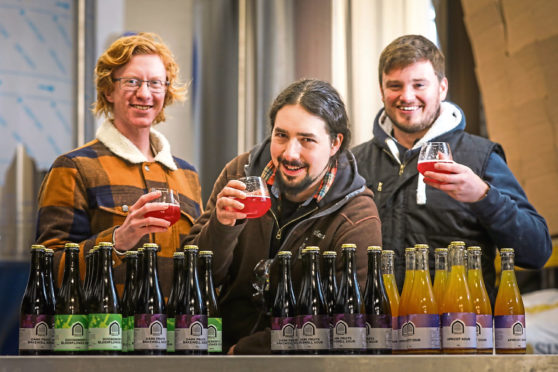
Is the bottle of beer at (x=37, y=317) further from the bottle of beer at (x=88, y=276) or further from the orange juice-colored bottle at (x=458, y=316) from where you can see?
the orange juice-colored bottle at (x=458, y=316)

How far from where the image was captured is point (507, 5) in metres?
3.48

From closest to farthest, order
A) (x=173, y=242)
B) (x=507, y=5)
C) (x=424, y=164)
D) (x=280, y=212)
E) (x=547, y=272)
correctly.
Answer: (x=424, y=164) < (x=280, y=212) < (x=173, y=242) < (x=507, y=5) < (x=547, y=272)

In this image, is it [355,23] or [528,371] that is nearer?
[528,371]

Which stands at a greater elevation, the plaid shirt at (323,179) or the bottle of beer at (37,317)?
the plaid shirt at (323,179)

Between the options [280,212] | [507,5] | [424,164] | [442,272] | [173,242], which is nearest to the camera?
[442,272]

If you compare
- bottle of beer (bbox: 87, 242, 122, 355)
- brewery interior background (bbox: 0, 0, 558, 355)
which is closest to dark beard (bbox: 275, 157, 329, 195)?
bottle of beer (bbox: 87, 242, 122, 355)

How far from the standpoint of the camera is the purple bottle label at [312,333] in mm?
1571

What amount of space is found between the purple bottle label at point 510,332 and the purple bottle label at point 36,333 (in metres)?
0.93

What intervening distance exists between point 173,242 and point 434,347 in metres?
0.94

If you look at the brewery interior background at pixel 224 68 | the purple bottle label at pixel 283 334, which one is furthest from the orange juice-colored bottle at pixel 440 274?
the brewery interior background at pixel 224 68

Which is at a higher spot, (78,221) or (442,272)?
(78,221)

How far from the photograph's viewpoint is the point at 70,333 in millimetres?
1558

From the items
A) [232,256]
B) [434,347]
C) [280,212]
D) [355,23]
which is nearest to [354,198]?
[280,212]

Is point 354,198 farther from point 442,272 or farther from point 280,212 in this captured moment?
point 442,272
